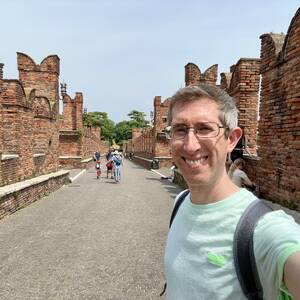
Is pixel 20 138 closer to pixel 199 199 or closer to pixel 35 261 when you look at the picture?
pixel 35 261

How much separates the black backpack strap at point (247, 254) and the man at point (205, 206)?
0.08ft

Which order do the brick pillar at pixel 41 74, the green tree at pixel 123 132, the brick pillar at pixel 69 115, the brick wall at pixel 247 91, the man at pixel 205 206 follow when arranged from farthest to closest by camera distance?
the green tree at pixel 123 132
the brick pillar at pixel 69 115
the brick pillar at pixel 41 74
the brick wall at pixel 247 91
the man at pixel 205 206

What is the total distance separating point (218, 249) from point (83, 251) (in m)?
5.61

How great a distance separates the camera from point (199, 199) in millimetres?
1614

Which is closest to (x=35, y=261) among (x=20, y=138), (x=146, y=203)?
(x=146, y=203)

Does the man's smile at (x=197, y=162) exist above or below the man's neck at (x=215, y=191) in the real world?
above

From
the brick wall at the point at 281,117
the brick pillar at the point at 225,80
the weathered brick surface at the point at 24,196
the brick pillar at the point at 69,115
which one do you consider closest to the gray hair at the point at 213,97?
the brick wall at the point at 281,117

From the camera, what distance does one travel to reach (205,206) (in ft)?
5.14

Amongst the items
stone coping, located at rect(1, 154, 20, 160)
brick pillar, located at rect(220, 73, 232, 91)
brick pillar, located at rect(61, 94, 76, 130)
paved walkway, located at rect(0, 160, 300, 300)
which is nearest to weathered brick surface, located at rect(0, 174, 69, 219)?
paved walkway, located at rect(0, 160, 300, 300)

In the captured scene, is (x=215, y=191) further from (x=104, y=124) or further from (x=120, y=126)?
(x=120, y=126)

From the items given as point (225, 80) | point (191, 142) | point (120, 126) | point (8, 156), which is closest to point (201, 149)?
point (191, 142)

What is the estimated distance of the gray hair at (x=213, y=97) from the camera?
1599 millimetres

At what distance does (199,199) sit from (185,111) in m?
0.39

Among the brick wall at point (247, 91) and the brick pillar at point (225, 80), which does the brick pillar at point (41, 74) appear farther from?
the brick wall at point (247, 91)
